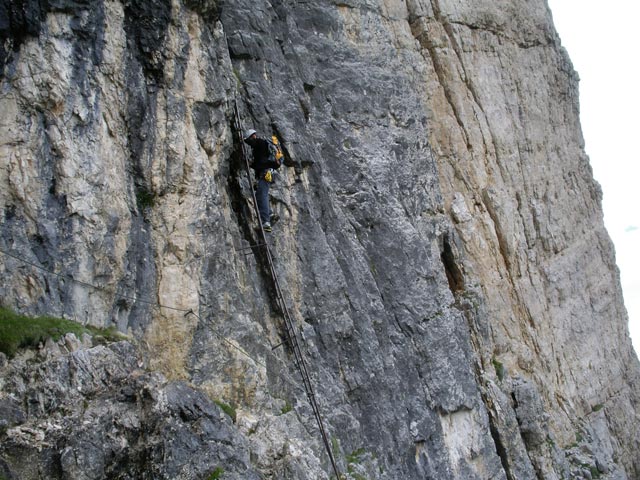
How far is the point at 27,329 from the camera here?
8.96 metres

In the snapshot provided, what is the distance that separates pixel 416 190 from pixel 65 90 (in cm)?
1092

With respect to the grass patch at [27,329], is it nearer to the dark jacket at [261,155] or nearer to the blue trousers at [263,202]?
the blue trousers at [263,202]

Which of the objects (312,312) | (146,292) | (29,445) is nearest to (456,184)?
(312,312)

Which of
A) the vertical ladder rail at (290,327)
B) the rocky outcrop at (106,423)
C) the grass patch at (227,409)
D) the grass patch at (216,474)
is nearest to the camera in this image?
the rocky outcrop at (106,423)

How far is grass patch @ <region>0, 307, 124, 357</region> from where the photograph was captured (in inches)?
343

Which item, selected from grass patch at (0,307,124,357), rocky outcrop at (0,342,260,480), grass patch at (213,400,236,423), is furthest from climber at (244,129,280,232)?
grass patch at (0,307,124,357)

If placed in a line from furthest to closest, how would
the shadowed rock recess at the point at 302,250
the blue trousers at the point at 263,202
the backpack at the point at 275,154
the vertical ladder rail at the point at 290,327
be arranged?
the blue trousers at the point at 263,202
the backpack at the point at 275,154
the vertical ladder rail at the point at 290,327
the shadowed rock recess at the point at 302,250

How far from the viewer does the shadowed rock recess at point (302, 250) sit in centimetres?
957

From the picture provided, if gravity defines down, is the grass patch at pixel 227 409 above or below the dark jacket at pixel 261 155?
below

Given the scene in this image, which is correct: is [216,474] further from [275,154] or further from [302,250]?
[275,154]

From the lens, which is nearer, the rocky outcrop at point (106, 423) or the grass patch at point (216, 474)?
the rocky outcrop at point (106, 423)

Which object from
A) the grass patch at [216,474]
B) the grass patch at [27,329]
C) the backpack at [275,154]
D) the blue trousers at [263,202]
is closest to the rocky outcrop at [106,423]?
the grass patch at [216,474]

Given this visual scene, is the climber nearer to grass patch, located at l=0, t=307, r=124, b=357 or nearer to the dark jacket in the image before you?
the dark jacket

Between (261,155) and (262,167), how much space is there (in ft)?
0.80
